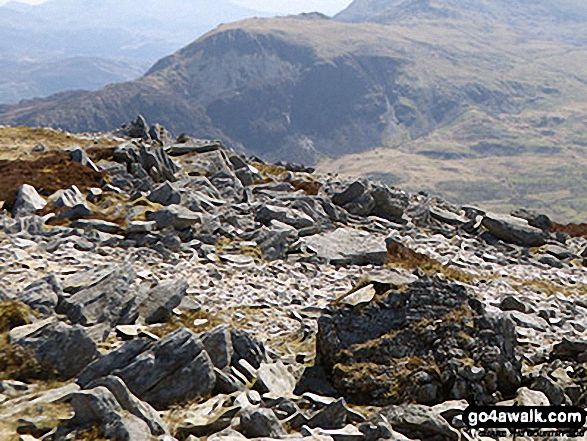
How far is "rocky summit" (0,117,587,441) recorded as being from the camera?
1311 cm

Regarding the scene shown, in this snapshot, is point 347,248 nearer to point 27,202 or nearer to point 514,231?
point 514,231

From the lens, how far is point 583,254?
37719mm

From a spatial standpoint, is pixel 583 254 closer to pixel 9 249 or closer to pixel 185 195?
pixel 185 195

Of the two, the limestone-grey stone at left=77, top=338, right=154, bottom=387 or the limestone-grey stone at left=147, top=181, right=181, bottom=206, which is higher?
the limestone-grey stone at left=147, top=181, right=181, bottom=206

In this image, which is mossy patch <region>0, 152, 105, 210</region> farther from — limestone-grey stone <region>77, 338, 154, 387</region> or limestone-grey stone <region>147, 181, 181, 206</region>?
limestone-grey stone <region>77, 338, 154, 387</region>

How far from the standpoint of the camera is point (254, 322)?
2052 centimetres

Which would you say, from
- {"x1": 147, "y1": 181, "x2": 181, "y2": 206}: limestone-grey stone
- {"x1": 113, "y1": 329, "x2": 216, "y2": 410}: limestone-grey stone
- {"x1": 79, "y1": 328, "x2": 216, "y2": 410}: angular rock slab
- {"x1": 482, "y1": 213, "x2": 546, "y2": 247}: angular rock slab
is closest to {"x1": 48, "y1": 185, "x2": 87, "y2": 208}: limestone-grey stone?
{"x1": 147, "y1": 181, "x2": 181, "y2": 206}: limestone-grey stone

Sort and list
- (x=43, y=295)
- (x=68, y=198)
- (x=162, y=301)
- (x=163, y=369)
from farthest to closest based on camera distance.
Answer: (x=68, y=198) → (x=162, y=301) → (x=43, y=295) → (x=163, y=369)

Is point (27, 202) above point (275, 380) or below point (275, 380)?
above

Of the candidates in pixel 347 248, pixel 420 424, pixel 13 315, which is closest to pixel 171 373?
pixel 13 315

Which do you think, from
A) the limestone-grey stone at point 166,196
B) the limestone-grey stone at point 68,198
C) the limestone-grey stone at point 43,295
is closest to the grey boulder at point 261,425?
the limestone-grey stone at point 43,295

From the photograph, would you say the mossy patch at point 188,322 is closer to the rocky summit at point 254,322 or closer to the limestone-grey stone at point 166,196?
the rocky summit at point 254,322

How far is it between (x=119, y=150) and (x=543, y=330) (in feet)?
111

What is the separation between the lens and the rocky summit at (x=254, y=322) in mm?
13109
